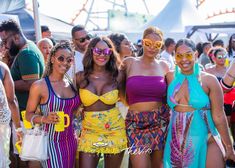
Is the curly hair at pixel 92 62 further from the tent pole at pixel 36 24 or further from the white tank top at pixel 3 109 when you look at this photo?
the tent pole at pixel 36 24

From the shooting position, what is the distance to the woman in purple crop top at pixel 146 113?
436cm

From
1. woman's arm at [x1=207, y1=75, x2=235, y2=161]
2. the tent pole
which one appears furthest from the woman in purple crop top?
the tent pole

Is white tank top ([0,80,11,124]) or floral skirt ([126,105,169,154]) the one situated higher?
white tank top ([0,80,11,124])

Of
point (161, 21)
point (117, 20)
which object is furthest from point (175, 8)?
point (117, 20)

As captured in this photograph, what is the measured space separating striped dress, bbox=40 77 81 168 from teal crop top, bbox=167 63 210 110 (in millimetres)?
992

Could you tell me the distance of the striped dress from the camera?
12.9 ft

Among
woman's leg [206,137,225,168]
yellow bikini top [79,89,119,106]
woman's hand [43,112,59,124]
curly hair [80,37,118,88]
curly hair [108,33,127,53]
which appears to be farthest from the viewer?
curly hair [108,33,127,53]

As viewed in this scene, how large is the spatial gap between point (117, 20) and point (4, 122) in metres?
27.1

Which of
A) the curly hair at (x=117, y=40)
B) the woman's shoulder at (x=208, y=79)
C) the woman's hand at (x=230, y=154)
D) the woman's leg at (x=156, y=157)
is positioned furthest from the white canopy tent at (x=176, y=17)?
the woman's hand at (x=230, y=154)

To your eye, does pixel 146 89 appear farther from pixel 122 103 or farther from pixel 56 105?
pixel 56 105

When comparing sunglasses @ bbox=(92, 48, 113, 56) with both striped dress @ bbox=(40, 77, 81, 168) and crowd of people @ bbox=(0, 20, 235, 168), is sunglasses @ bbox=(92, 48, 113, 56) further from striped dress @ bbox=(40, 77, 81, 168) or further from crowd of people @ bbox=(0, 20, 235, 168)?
striped dress @ bbox=(40, 77, 81, 168)

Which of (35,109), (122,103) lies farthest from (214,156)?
(35,109)

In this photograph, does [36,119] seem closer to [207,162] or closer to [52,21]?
[207,162]

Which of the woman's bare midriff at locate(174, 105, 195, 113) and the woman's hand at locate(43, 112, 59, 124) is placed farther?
the woman's bare midriff at locate(174, 105, 195, 113)
